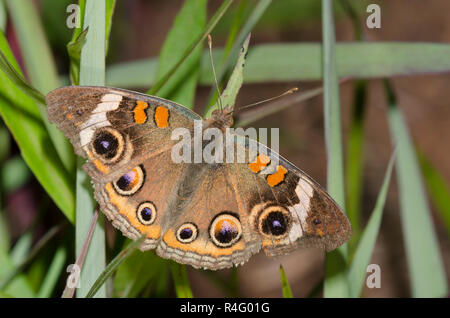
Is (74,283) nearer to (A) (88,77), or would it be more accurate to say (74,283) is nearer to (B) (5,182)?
(A) (88,77)

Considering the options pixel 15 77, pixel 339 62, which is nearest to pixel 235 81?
pixel 339 62

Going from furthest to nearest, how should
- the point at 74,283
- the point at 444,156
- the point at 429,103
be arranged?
the point at 429,103
the point at 444,156
the point at 74,283

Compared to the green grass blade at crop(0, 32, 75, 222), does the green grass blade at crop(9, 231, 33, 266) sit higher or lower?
lower

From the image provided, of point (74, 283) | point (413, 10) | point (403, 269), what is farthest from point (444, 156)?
point (74, 283)

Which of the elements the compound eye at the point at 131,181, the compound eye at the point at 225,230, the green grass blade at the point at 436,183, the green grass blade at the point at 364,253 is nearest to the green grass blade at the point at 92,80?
the compound eye at the point at 131,181

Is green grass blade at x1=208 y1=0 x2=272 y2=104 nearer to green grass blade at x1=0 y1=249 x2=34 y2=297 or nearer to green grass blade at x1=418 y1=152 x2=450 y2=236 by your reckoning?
green grass blade at x1=0 y1=249 x2=34 y2=297

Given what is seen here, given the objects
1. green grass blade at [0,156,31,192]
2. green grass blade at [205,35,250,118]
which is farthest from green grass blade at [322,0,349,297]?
green grass blade at [0,156,31,192]
